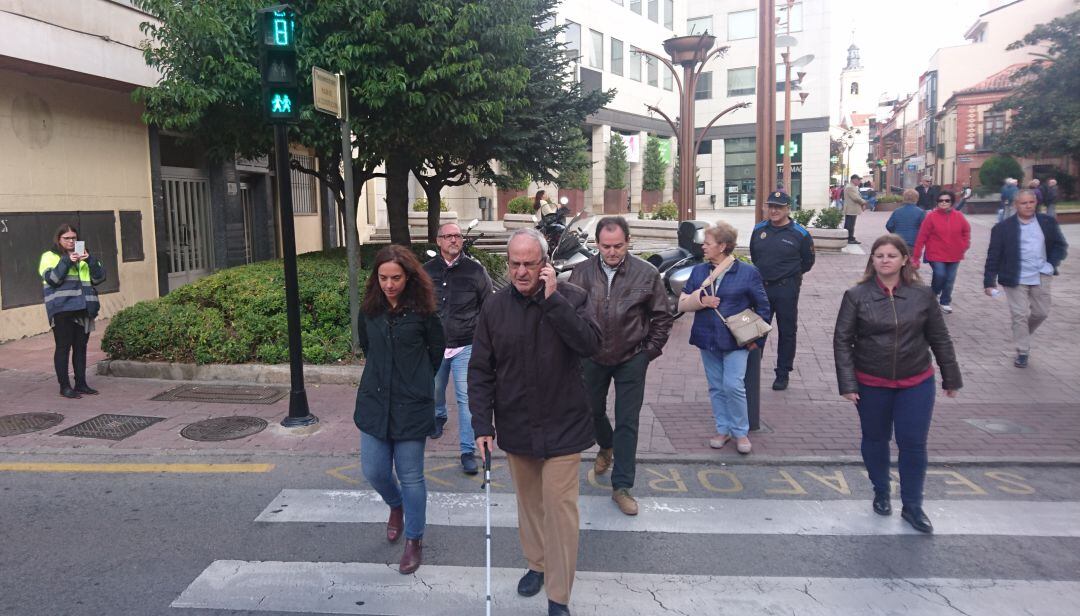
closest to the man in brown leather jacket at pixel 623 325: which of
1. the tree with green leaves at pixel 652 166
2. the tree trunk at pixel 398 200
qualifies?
the tree trunk at pixel 398 200

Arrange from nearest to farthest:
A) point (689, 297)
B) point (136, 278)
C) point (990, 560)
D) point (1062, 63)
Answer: point (990, 560), point (689, 297), point (136, 278), point (1062, 63)

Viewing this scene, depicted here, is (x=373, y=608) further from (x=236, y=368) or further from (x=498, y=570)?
(x=236, y=368)

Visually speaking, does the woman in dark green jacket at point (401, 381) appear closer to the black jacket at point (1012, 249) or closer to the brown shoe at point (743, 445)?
the brown shoe at point (743, 445)

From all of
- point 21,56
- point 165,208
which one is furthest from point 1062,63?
point 21,56

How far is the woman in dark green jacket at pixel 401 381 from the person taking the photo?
4227 millimetres

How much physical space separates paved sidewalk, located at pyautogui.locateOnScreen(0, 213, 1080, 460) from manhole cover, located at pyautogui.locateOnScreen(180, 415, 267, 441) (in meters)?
0.10

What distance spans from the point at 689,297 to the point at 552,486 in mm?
2673

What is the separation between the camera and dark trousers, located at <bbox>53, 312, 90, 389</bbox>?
788 centimetres

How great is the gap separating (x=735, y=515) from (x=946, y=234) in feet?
24.6

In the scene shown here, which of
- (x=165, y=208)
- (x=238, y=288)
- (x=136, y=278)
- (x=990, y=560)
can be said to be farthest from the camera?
(x=165, y=208)

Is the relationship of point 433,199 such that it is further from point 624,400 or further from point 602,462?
point 624,400

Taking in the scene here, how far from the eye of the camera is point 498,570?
4.28 metres

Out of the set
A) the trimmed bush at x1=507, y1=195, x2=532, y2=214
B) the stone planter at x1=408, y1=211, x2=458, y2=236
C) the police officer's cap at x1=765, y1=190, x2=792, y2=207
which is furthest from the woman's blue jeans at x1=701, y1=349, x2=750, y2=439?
the trimmed bush at x1=507, y1=195, x2=532, y2=214

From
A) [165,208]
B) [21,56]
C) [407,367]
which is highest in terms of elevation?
[21,56]
